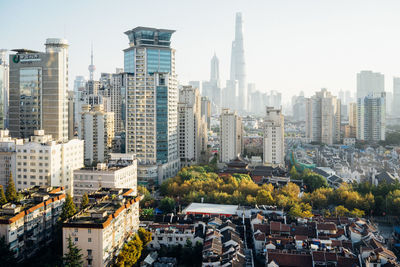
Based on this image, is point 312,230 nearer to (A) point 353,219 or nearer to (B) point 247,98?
(A) point 353,219

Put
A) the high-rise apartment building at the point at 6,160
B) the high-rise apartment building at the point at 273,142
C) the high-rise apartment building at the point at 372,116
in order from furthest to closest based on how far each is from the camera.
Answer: the high-rise apartment building at the point at 372,116, the high-rise apartment building at the point at 273,142, the high-rise apartment building at the point at 6,160

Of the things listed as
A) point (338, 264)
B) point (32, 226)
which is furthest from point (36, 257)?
point (338, 264)

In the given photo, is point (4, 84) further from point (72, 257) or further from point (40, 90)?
point (72, 257)

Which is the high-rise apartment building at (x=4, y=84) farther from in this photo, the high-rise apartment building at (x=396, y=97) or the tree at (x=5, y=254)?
the high-rise apartment building at (x=396, y=97)

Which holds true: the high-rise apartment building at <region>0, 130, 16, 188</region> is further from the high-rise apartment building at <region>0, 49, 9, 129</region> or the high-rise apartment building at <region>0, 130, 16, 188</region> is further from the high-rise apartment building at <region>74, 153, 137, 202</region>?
the high-rise apartment building at <region>0, 49, 9, 129</region>

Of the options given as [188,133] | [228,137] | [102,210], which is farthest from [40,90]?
[102,210]

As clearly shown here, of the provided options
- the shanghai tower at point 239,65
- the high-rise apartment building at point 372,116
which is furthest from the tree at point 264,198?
the shanghai tower at point 239,65

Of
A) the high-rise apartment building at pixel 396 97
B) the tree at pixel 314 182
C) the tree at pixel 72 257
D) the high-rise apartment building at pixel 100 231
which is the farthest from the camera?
the high-rise apartment building at pixel 396 97
